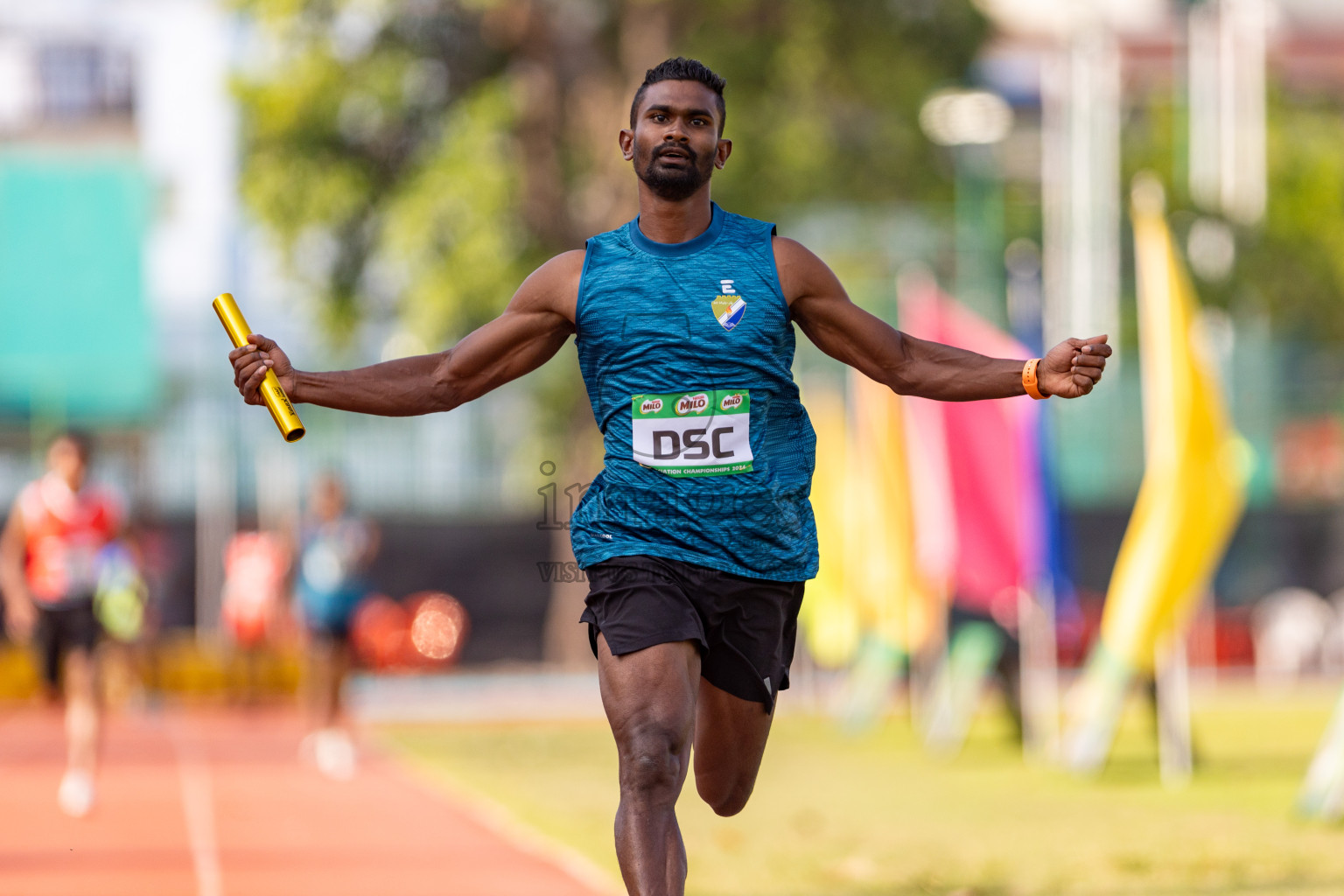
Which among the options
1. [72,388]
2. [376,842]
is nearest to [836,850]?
[376,842]

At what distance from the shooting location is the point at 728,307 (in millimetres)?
4793

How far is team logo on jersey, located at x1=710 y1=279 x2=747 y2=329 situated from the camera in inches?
188

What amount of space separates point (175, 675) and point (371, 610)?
4.55 m

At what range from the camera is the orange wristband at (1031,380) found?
4.86 meters

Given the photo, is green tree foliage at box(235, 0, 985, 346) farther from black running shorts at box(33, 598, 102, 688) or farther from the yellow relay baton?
the yellow relay baton

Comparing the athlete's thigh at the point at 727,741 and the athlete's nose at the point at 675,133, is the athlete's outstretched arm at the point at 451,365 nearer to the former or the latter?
the athlete's nose at the point at 675,133

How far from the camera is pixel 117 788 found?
40.5ft

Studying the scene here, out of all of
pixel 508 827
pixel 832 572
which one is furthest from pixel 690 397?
pixel 832 572

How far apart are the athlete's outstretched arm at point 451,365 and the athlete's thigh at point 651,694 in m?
A: 0.83

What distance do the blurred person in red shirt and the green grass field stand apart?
2485mm

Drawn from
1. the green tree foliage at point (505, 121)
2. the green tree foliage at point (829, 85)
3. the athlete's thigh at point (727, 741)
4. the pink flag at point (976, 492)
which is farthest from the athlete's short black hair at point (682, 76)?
the green tree foliage at point (829, 85)

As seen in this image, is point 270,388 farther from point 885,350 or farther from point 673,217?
point 885,350

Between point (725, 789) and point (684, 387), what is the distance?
120 cm

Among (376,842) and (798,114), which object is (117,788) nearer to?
(376,842)
